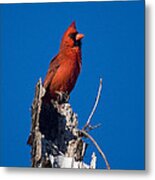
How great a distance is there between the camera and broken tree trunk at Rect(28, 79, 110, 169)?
6.04 ft

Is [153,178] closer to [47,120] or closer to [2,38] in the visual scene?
[47,120]

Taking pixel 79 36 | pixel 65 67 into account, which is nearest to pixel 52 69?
pixel 65 67

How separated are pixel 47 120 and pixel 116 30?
1.36ft

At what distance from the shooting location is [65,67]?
1.86 meters

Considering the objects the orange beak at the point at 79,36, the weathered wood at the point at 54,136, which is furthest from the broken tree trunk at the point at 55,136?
the orange beak at the point at 79,36

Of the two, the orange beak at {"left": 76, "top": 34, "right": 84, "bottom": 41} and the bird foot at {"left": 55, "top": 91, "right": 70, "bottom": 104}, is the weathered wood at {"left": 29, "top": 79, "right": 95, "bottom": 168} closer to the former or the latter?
the bird foot at {"left": 55, "top": 91, "right": 70, "bottom": 104}

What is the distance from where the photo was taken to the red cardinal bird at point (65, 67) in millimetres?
1850

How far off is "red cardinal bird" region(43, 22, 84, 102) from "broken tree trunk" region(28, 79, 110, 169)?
36 millimetres

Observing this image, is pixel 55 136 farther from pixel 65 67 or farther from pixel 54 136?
pixel 65 67

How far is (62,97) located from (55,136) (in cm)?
15

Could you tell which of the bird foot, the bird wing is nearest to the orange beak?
the bird wing

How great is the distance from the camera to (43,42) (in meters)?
1.87

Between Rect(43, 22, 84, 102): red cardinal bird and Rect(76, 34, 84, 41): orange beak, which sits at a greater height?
Rect(76, 34, 84, 41): orange beak

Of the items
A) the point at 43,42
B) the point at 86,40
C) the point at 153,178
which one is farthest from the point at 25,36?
the point at 153,178
